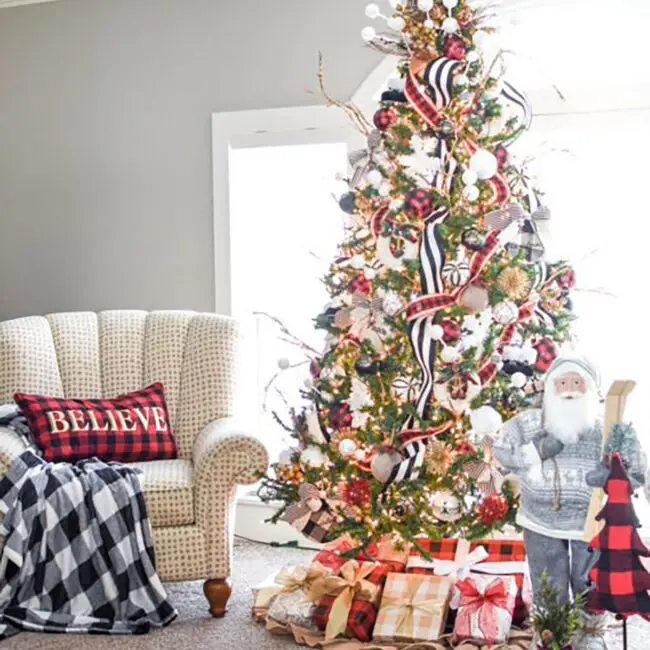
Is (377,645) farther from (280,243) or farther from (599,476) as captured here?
(280,243)

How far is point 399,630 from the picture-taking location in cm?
338

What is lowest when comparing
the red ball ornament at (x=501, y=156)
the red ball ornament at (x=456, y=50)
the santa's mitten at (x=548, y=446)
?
the santa's mitten at (x=548, y=446)

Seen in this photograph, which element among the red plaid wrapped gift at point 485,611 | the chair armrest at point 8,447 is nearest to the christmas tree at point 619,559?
the red plaid wrapped gift at point 485,611

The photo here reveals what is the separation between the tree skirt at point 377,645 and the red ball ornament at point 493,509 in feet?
1.15

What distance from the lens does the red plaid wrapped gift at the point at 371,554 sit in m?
3.72

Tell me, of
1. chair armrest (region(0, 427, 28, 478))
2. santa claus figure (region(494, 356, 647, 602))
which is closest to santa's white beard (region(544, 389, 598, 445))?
santa claus figure (region(494, 356, 647, 602))

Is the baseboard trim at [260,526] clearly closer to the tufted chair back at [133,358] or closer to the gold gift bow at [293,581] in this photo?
the tufted chair back at [133,358]

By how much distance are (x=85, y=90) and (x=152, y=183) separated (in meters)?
0.60

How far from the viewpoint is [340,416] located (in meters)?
3.65

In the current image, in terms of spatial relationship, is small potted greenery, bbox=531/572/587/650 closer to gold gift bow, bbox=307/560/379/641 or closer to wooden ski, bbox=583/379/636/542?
wooden ski, bbox=583/379/636/542

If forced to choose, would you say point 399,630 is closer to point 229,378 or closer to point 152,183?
point 229,378

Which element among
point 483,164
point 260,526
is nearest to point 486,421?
point 483,164

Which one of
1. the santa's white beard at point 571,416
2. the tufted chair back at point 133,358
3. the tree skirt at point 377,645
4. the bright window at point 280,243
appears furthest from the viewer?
the bright window at point 280,243

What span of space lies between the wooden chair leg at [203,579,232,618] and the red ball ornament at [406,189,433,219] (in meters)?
1.43
